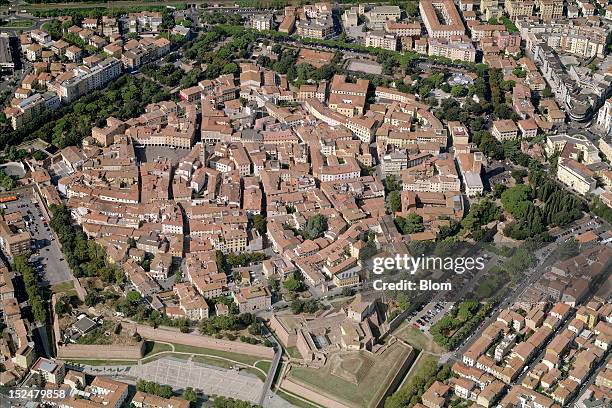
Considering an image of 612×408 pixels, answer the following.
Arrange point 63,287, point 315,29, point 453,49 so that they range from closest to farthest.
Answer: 1. point 63,287
2. point 453,49
3. point 315,29

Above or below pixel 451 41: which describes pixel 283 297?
below

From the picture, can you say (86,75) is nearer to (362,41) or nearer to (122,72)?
(122,72)

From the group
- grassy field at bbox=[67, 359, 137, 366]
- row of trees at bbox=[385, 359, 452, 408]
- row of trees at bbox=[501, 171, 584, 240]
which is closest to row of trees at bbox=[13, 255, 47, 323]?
grassy field at bbox=[67, 359, 137, 366]

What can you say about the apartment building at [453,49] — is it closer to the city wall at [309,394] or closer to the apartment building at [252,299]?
the apartment building at [252,299]

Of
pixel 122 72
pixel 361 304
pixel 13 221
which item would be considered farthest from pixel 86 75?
pixel 361 304

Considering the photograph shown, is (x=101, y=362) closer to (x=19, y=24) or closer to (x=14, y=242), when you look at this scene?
(x=14, y=242)

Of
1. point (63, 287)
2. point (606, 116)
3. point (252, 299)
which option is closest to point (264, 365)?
point (252, 299)

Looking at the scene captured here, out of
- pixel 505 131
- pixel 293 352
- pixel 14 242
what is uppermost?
pixel 505 131

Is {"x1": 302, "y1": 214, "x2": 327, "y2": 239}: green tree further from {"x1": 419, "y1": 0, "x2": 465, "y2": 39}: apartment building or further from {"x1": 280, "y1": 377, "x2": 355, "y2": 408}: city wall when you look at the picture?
{"x1": 419, "y1": 0, "x2": 465, "y2": 39}: apartment building
